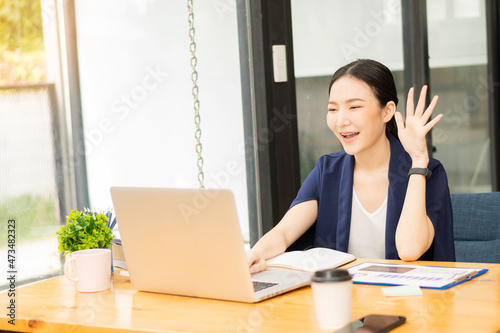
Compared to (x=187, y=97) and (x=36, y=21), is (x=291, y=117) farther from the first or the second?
(x=36, y=21)

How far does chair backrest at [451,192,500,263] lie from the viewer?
2.22 m

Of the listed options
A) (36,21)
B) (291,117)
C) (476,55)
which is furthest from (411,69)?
(36,21)

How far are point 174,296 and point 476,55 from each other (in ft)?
11.7

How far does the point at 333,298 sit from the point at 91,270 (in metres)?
0.71

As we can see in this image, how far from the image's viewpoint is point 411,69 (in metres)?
4.04

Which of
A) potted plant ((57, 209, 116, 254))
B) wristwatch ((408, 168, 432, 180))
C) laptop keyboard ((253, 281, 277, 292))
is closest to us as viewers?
laptop keyboard ((253, 281, 277, 292))

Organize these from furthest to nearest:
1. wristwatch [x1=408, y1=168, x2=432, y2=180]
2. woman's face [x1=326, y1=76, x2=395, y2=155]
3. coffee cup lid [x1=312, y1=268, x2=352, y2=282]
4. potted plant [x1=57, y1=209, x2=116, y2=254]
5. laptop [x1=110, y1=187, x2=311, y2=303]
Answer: woman's face [x1=326, y1=76, x2=395, y2=155], wristwatch [x1=408, y1=168, x2=432, y2=180], potted plant [x1=57, y1=209, x2=116, y2=254], laptop [x1=110, y1=187, x2=311, y2=303], coffee cup lid [x1=312, y1=268, x2=352, y2=282]

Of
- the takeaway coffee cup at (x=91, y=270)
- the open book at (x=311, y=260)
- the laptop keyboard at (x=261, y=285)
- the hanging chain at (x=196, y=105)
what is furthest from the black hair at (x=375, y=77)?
the takeaway coffee cup at (x=91, y=270)

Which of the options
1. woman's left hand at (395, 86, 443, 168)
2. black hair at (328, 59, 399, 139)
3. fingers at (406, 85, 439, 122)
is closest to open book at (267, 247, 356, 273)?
woman's left hand at (395, 86, 443, 168)

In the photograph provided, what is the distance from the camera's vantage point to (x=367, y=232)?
2.22m

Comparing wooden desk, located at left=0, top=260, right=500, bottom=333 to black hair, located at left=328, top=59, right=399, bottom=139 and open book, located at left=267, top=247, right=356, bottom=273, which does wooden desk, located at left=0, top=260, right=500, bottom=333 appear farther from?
black hair, located at left=328, top=59, right=399, bottom=139

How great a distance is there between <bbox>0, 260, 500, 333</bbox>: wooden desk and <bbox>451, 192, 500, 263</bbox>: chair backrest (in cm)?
58

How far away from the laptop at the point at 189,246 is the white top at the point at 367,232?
0.61m

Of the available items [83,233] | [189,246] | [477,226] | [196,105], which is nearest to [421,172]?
[477,226]
